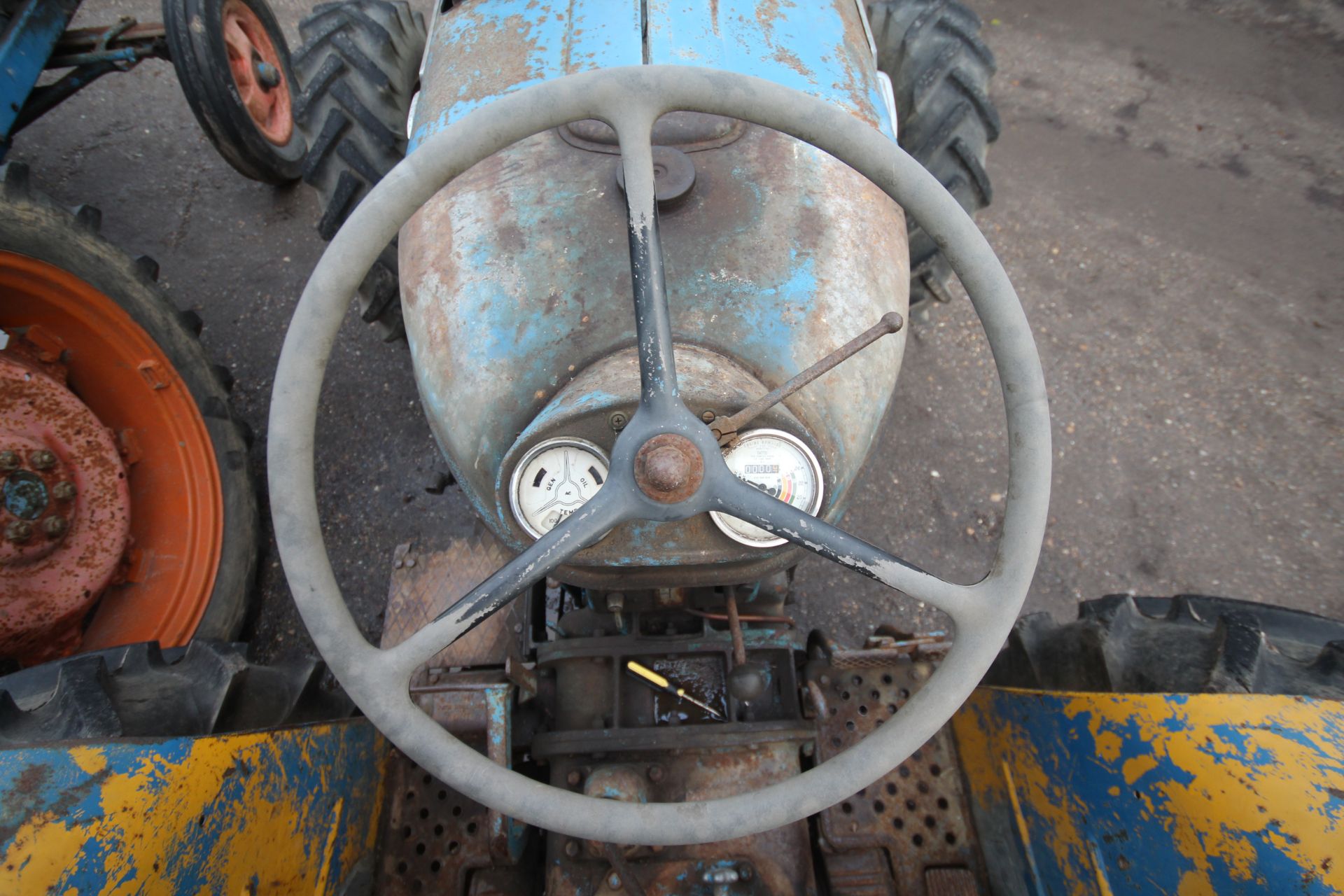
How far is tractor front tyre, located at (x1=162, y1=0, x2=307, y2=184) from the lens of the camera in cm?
240

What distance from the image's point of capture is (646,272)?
3.05ft

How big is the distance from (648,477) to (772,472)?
10.0 inches

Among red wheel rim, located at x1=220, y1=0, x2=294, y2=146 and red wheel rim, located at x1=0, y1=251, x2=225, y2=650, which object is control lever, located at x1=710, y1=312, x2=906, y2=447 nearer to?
red wheel rim, located at x1=0, y1=251, x2=225, y2=650

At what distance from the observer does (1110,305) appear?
9.32 ft

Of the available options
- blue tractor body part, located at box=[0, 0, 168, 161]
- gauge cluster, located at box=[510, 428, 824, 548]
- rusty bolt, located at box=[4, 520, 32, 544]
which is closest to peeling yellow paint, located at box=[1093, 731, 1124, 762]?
gauge cluster, located at box=[510, 428, 824, 548]

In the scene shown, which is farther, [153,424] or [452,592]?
[153,424]

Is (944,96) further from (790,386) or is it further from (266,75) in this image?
(266,75)

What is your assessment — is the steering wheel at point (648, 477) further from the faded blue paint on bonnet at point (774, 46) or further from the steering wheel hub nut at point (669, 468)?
the faded blue paint on bonnet at point (774, 46)

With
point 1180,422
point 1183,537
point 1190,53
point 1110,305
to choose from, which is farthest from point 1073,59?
point 1183,537

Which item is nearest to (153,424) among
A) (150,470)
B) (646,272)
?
(150,470)

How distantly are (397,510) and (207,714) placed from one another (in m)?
1.22

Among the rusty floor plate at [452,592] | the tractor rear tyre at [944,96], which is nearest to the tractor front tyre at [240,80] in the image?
the rusty floor plate at [452,592]

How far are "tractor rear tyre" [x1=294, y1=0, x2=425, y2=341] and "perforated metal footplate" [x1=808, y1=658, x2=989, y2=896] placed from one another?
1513 millimetres

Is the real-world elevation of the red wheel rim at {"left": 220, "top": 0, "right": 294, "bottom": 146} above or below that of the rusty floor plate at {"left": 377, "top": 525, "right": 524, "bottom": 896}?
above
